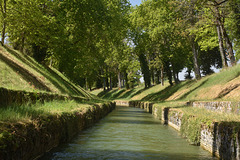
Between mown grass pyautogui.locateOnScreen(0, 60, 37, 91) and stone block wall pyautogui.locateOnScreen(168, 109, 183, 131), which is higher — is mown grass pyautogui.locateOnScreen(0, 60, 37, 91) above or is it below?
above

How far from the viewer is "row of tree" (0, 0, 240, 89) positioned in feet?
82.6

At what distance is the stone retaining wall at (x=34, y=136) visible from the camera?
523cm

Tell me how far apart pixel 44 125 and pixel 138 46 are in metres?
41.4

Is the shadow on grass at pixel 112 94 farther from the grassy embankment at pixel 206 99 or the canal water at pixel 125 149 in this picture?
the canal water at pixel 125 149

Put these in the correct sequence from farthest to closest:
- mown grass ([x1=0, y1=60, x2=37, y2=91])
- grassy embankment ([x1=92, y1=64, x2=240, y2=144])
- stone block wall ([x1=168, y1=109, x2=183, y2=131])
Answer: mown grass ([x1=0, y1=60, x2=37, y2=91])
stone block wall ([x1=168, y1=109, x2=183, y2=131])
grassy embankment ([x1=92, y1=64, x2=240, y2=144])

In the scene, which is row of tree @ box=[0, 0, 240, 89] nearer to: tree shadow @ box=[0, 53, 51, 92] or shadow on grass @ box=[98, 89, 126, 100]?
tree shadow @ box=[0, 53, 51, 92]

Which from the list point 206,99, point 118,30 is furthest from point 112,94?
point 206,99

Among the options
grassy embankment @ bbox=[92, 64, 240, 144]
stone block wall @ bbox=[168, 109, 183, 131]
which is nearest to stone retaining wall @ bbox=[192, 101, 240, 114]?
grassy embankment @ bbox=[92, 64, 240, 144]

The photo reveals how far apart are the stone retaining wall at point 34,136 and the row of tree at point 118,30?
13.1m

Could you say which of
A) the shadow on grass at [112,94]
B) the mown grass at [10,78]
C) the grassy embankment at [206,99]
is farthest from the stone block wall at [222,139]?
the shadow on grass at [112,94]

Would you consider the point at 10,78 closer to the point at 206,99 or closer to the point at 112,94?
the point at 206,99

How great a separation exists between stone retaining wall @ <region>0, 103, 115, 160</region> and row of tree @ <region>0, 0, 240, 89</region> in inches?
516

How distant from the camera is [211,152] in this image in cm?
879

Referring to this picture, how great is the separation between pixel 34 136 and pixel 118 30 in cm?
3360
